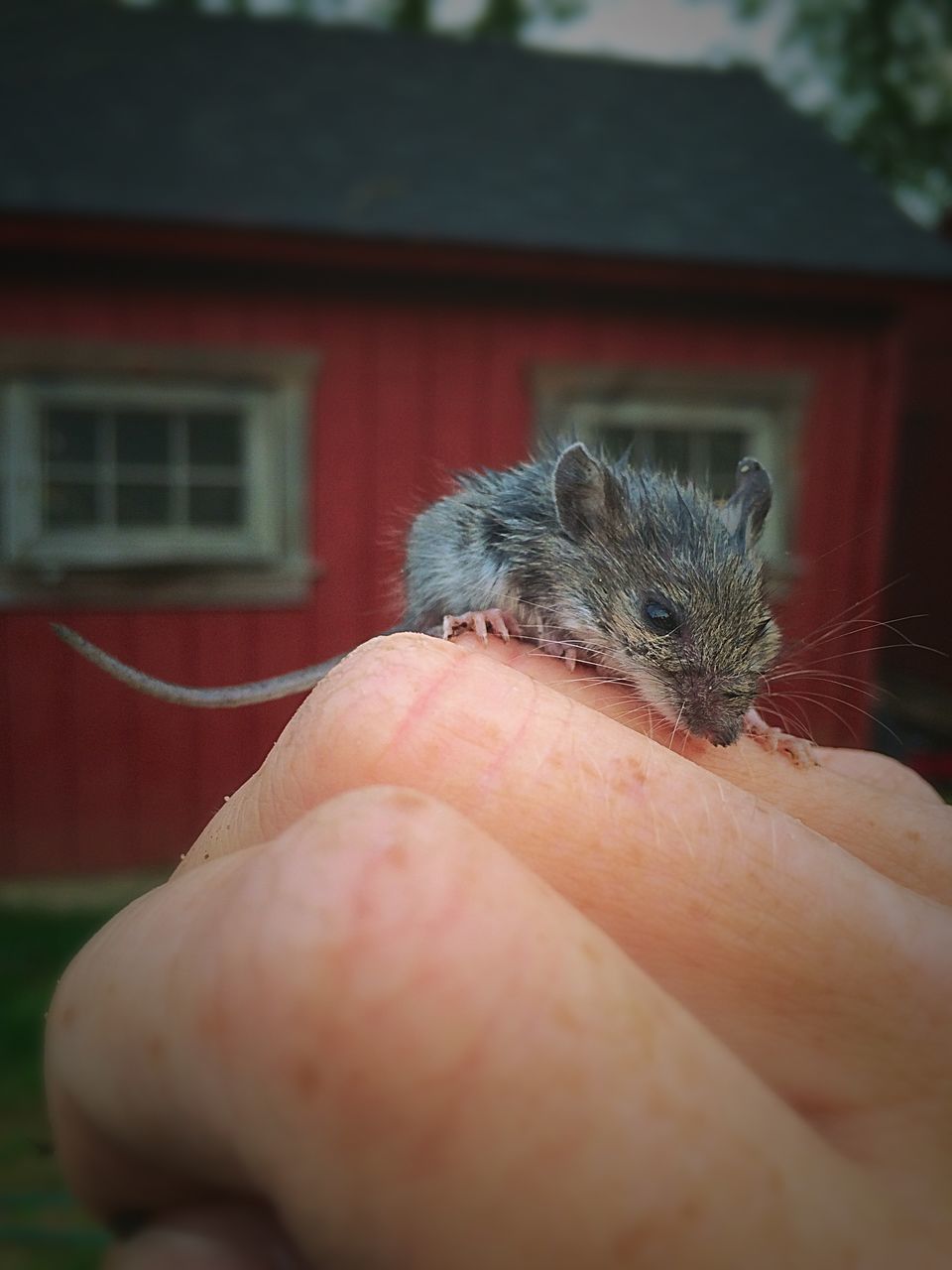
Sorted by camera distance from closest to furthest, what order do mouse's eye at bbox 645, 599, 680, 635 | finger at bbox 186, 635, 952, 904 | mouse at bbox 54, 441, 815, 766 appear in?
finger at bbox 186, 635, 952, 904
mouse at bbox 54, 441, 815, 766
mouse's eye at bbox 645, 599, 680, 635

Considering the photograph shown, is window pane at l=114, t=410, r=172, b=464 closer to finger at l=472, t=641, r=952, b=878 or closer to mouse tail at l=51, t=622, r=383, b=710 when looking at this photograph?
mouse tail at l=51, t=622, r=383, b=710

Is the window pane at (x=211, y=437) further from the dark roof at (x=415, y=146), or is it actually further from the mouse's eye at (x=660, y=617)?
the mouse's eye at (x=660, y=617)

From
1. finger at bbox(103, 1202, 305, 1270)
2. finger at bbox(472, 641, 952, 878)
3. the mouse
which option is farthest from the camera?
the mouse

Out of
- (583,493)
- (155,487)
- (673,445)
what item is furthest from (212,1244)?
(673,445)

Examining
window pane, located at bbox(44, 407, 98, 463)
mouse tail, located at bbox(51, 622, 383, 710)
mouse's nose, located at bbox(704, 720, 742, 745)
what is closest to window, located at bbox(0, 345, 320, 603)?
window pane, located at bbox(44, 407, 98, 463)

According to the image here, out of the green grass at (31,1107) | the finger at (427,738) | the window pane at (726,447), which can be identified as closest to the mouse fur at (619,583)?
the finger at (427,738)

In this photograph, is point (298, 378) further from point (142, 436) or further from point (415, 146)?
point (415, 146)
